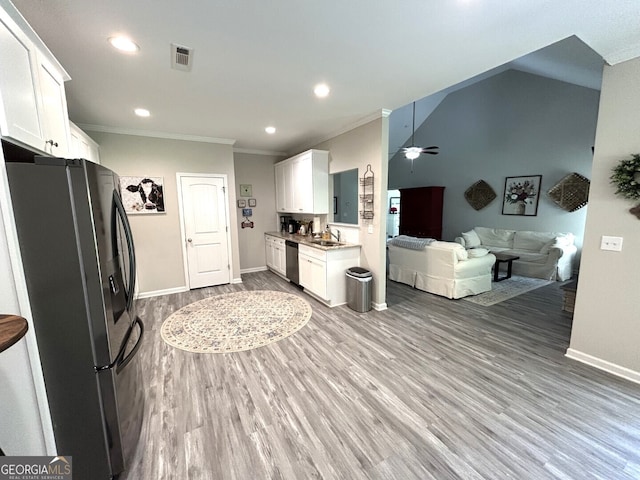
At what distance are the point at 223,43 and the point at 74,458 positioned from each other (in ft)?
8.87

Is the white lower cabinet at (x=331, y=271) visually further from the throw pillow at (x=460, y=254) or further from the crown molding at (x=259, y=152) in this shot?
the crown molding at (x=259, y=152)

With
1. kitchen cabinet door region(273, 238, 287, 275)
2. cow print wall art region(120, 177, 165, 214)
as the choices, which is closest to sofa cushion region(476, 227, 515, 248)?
kitchen cabinet door region(273, 238, 287, 275)

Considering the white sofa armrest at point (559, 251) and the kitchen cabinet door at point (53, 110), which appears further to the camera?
the white sofa armrest at point (559, 251)

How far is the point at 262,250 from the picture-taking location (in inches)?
239

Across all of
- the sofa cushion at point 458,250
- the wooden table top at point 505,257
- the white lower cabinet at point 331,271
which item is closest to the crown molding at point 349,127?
the white lower cabinet at point 331,271

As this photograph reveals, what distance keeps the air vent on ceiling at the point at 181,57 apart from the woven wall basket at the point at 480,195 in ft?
23.8

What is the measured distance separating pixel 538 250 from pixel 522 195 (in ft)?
4.81

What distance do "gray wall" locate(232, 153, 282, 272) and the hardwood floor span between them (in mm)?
2892

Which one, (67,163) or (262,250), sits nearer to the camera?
(67,163)

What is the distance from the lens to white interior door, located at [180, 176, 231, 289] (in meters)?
4.54

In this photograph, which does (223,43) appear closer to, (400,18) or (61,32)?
(61,32)

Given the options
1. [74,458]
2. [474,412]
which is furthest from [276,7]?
[474,412]

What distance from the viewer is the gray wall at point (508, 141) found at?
543 cm

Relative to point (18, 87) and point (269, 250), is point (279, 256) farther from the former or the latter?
point (18, 87)
